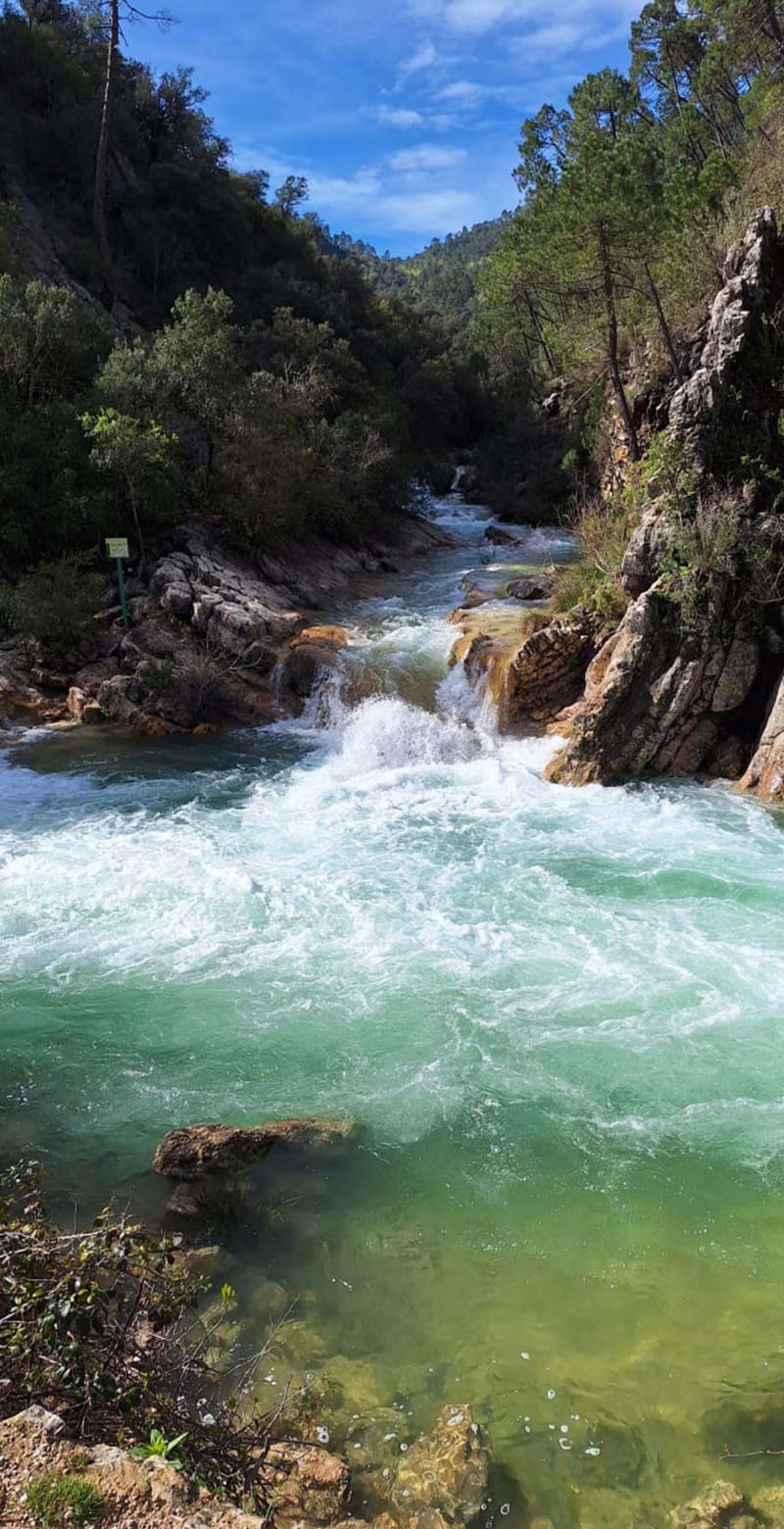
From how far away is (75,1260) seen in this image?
3510 mm

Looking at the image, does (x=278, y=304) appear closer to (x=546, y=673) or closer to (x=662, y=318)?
(x=662, y=318)

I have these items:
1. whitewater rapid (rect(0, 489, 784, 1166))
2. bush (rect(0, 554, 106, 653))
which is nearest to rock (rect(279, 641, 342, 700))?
whitewater rapid (rect(0, 489, 784, 1166))

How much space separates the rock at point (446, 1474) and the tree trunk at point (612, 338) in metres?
18.7

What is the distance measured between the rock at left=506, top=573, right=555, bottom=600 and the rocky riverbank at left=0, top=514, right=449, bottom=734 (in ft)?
17.2

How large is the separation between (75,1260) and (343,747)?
454 inches

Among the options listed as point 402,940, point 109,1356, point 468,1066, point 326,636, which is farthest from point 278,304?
point 109,1356

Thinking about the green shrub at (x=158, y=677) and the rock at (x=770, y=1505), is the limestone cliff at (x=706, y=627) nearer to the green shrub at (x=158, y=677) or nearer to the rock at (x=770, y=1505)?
the green shrub at (x=158, y=677)

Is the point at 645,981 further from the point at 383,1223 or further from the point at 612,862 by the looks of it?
the point at 383,1223

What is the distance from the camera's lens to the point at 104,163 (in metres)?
31.0

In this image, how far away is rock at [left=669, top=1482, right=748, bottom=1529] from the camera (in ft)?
12.1

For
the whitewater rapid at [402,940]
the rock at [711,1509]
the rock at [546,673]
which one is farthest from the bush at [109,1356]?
the rock at [546,673]

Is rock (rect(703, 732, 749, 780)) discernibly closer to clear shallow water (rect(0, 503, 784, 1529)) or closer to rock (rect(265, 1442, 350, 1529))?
clear shallow water (rect(0, 503, 784, 1529))

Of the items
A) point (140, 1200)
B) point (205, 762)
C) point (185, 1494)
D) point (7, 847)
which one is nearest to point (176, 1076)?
point (140, 1200)

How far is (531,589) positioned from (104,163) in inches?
1003
